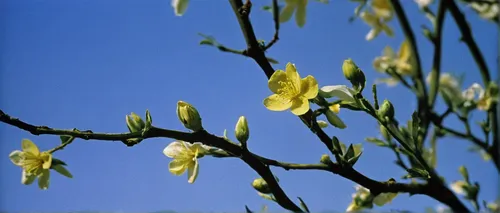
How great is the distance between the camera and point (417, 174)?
2.28ft

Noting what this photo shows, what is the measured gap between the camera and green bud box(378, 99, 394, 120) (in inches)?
28.3

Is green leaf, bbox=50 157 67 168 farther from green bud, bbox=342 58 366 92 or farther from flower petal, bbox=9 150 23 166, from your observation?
green bud, bbox=342 58 366 92

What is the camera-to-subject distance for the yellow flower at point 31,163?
86cm

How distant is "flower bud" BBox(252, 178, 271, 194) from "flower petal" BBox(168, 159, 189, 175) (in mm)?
121

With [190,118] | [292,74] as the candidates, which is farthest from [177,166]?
[292,74]

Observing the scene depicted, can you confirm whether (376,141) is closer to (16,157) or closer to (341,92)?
(341,92)

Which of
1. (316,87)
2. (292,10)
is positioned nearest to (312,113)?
(316,87)

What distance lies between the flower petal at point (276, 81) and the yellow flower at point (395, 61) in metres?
0.18

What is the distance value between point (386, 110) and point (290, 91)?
0.47 ft

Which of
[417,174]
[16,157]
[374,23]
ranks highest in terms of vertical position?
[374,23]

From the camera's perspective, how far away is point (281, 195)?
0.73 metres

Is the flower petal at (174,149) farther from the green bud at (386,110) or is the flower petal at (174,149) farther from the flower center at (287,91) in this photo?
the green bud at (386,110)

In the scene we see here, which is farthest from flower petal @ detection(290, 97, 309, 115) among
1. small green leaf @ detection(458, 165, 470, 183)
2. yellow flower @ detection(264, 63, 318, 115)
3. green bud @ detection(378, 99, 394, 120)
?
small green leaf @ detection(458, 165, 470, 183)

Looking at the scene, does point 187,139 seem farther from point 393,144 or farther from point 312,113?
point 393,144
